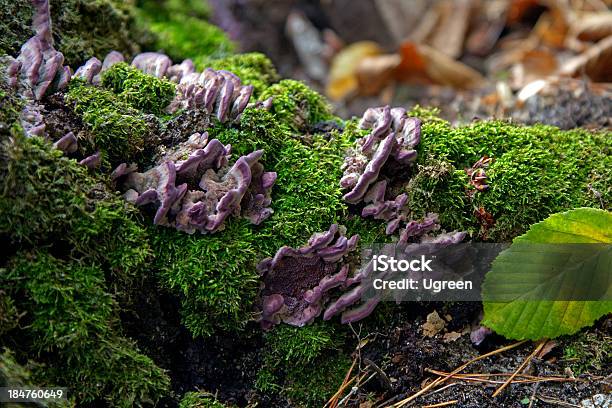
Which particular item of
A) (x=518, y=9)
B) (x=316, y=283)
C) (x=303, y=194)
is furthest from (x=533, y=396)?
(x=518, y=9)

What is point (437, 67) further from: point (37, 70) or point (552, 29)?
point (37, 70)

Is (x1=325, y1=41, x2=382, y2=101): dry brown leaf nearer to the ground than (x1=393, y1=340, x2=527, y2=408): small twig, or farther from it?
nearer to the ground

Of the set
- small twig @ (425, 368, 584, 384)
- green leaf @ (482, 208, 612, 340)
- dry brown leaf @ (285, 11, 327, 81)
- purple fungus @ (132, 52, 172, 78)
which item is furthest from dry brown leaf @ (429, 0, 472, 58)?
small twig @ (425, 368, 584, 384)

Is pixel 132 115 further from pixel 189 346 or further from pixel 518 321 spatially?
pixel 518 321

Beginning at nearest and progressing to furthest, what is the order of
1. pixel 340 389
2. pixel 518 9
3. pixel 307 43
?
pixel 340 389 → pixel 518 9 → pixel 307 43

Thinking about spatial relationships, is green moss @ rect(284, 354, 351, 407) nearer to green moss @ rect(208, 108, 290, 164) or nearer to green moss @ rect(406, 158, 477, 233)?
green moss @ rect(406, 158, 477, 233)

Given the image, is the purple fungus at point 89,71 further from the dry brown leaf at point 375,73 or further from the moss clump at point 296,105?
the dry brown leaf at point 375,73

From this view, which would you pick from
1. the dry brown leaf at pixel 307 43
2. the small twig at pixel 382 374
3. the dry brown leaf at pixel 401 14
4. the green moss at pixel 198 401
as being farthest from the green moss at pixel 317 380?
the dry brown leaf at pixel 401 14
